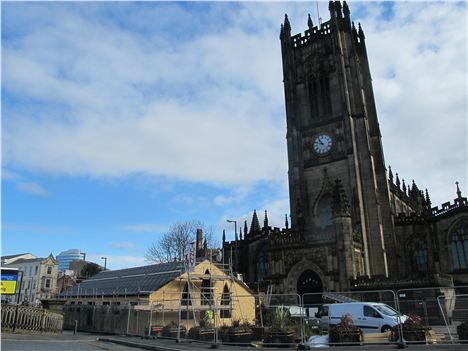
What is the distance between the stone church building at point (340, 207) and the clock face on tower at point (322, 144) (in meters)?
0.13

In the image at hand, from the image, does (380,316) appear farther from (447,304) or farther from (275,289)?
(275,289)

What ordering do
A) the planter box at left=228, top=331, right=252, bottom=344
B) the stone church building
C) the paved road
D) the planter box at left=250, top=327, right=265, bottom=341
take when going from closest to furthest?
1. the paved road
2. the planter box at left=228, top=331, right=252, bottom=344
3. the planter box at left=250, top=327, right=265, bottom=341
4. the stone church building

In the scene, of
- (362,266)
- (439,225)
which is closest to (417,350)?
(362,266)

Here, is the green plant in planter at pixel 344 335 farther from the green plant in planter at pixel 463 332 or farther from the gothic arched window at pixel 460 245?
the gothic arched window at pixel 460 245

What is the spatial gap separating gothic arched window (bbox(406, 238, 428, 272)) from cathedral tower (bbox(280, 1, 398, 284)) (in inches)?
89.4

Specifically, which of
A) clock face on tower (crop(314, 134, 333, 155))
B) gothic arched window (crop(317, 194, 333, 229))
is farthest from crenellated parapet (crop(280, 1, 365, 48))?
gothic arched window (crop(317, 194, 333, 229))

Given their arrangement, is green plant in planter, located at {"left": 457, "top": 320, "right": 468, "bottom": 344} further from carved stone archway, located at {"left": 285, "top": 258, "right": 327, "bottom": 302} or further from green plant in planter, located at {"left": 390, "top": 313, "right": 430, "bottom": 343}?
carved stone archway, located at {"left": 285, "top": 258, "right": 327, "bottom": 302}

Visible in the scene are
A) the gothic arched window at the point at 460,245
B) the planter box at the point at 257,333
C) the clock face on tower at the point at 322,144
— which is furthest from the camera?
the clock face on tower at the point at 322,144

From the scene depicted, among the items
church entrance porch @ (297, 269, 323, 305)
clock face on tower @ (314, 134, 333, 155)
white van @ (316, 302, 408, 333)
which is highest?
clock face on tower @ (314, 134, 333, 155)

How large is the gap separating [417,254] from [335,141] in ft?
52.6

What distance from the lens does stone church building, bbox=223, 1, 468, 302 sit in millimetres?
39312

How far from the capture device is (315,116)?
54.7 m

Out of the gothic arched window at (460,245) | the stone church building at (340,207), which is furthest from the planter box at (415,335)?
the gothic arched window at (460,245)

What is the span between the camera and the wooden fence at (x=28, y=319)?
23.3m
